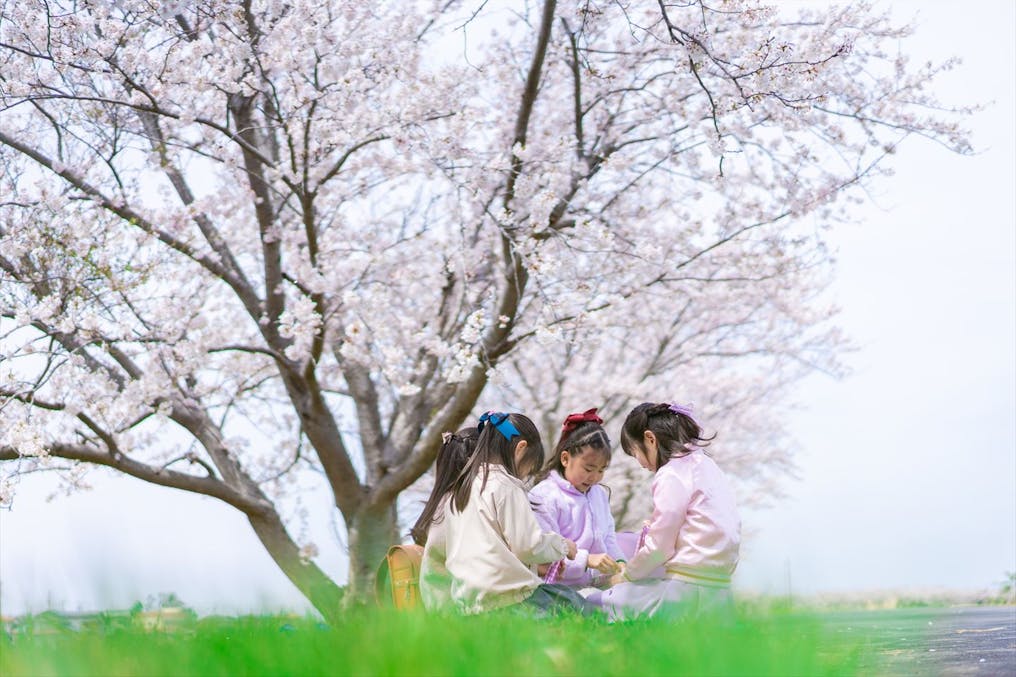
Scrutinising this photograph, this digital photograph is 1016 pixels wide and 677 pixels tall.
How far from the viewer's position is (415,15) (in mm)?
8125

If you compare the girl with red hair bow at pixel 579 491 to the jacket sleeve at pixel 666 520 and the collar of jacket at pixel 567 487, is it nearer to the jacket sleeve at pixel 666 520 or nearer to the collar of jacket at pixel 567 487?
the collar of jacket at pixel 567 487

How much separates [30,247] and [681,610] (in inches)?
238

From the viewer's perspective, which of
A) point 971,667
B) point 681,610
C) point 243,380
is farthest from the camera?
point 243,380

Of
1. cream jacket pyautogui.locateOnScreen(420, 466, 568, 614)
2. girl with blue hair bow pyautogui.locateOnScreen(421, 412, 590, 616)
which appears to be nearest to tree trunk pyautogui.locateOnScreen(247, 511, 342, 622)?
girl with blue hair bow pyautogui.locateOnScreen(421, 412, 590, 616)

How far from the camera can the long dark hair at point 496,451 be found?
167 inches

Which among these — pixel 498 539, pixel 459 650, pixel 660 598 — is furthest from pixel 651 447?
pixel 459 650

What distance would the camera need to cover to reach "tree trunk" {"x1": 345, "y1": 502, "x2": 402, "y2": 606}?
8.43m

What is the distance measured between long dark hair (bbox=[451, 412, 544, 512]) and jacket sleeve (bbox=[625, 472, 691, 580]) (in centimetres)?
63

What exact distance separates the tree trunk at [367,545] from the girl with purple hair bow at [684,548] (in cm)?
442

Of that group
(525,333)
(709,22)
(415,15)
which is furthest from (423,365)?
(709,22)

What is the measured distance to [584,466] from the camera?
521 cm

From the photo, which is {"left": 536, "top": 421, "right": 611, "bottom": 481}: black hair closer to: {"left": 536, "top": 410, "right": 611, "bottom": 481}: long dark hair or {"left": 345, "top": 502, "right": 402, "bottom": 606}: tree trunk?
{"left": 536, "top": 410, "right": 611, "bottom": 481}: long dark hair

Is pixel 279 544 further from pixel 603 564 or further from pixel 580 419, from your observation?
pixel 603 564

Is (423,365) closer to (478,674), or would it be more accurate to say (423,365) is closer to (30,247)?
(30,247)
